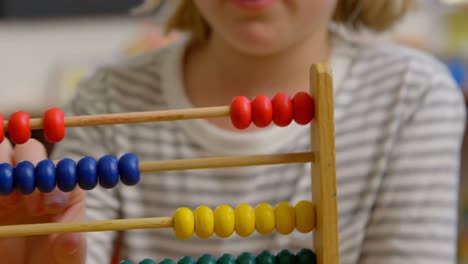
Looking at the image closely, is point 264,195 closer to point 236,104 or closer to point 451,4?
point 236,104

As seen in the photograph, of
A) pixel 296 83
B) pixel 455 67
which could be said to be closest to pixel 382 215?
pixel 296 83

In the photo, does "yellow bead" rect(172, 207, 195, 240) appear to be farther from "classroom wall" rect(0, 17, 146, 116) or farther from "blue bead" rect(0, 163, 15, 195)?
"classroom wall" rect(0, 17, 146, 116)

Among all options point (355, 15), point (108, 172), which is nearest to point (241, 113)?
point (108, 172)

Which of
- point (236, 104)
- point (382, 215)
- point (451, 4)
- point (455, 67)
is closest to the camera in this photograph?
point (236, 104)

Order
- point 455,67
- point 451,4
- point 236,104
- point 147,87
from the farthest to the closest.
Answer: point 451,4
point 455,67
point 147,87
point 236,104

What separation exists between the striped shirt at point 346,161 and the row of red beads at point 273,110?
295 mm

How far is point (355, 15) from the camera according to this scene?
1.02 m

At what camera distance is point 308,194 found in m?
0.90

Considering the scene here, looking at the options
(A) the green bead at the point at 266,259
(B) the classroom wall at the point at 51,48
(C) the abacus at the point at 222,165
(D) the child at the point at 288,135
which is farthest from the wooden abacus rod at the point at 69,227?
(B) the classroom wall at the point at 51,48

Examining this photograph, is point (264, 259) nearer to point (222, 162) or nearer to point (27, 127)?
point (222, 162)

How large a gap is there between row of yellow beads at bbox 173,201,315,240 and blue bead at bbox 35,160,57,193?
0.11 metres

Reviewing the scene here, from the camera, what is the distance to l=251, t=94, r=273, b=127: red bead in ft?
1.97

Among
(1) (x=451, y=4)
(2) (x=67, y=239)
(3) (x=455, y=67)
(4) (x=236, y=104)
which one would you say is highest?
(1) (x=451, y=4)

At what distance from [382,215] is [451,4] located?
1.58 metres
